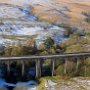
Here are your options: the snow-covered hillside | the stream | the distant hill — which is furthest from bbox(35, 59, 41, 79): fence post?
the snow-covered hillside

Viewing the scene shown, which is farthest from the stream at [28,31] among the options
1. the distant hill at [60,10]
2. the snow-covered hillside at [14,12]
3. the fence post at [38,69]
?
the distant hill at [60,10]

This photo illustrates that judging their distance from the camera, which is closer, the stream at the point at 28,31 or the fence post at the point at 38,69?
the fence post at the point at 38,69

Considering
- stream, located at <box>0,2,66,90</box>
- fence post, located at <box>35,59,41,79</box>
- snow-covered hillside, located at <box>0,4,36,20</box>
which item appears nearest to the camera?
fence post, located at <box>35,59,41,79</box>

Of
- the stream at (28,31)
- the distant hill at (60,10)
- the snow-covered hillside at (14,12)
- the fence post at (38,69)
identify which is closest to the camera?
the fence post at (38,69)

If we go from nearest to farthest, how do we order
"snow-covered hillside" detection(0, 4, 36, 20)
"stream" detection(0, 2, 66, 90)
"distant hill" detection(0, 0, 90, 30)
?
"stream" detection(0, 2, 66, 90) < "distant hill" detection(0, 0, 90, 30) < "snow-covered hillside" detection(0, 4, 36, 20)

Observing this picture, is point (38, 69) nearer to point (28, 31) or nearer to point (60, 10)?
point (28, 31)

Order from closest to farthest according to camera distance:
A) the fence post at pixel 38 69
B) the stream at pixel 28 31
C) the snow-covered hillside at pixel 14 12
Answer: the fence post at pixel 38 69, the stream at pixel 28 31, the snow-covered hillside at pixel 14 12

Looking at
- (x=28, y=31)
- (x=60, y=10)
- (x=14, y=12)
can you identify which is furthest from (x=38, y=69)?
(x=60, y=10)

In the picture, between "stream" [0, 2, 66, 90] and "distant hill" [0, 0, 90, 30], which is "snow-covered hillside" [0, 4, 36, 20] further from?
"distant hill" [0, 0, 90, 30]

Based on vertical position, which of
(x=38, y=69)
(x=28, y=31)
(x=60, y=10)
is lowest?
(x=38, y=69)

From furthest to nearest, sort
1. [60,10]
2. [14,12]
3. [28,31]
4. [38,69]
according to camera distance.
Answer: [60,10] < [14,12] < [28,31] < [38,69]

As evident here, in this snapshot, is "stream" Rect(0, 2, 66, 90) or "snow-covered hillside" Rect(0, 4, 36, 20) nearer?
"stream" Rect(0, 2, 66, 90)

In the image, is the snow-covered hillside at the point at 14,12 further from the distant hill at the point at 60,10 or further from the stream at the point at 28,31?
the distant hill at the point at 60,10

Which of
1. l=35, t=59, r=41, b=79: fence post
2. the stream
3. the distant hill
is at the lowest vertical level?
l=35, t=59, r=41, b=79: fence post
